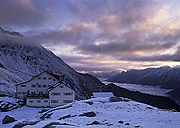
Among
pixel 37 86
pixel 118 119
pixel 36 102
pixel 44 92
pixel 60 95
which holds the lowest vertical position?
pixel 36 102

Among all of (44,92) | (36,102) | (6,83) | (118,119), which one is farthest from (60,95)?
(6,83)

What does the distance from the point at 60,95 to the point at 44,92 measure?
10043 mm

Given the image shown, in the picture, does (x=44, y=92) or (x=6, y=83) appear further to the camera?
(x=6, y=83)

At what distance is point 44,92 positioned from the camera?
6222 centimetres

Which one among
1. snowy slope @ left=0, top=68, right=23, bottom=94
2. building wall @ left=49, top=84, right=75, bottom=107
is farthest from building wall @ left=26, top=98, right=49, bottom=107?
snowy slope @ left=0, top=68, right=23, bottom=94

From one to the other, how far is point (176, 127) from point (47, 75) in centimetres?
5318

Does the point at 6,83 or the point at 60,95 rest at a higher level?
the point at 6,83

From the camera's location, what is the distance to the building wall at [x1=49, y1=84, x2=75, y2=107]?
54688mm

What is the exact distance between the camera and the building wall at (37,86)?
60.2 m

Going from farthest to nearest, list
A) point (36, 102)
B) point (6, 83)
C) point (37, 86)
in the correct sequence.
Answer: point (6, 83) < point (37, 86) < point (36, 102)

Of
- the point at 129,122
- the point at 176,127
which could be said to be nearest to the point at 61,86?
the point at 129,122

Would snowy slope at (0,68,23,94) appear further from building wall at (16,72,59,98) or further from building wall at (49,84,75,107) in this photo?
building wall at (49,84,75,107)

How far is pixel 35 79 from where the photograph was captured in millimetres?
62375

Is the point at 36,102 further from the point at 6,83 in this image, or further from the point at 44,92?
the point at 6,83
